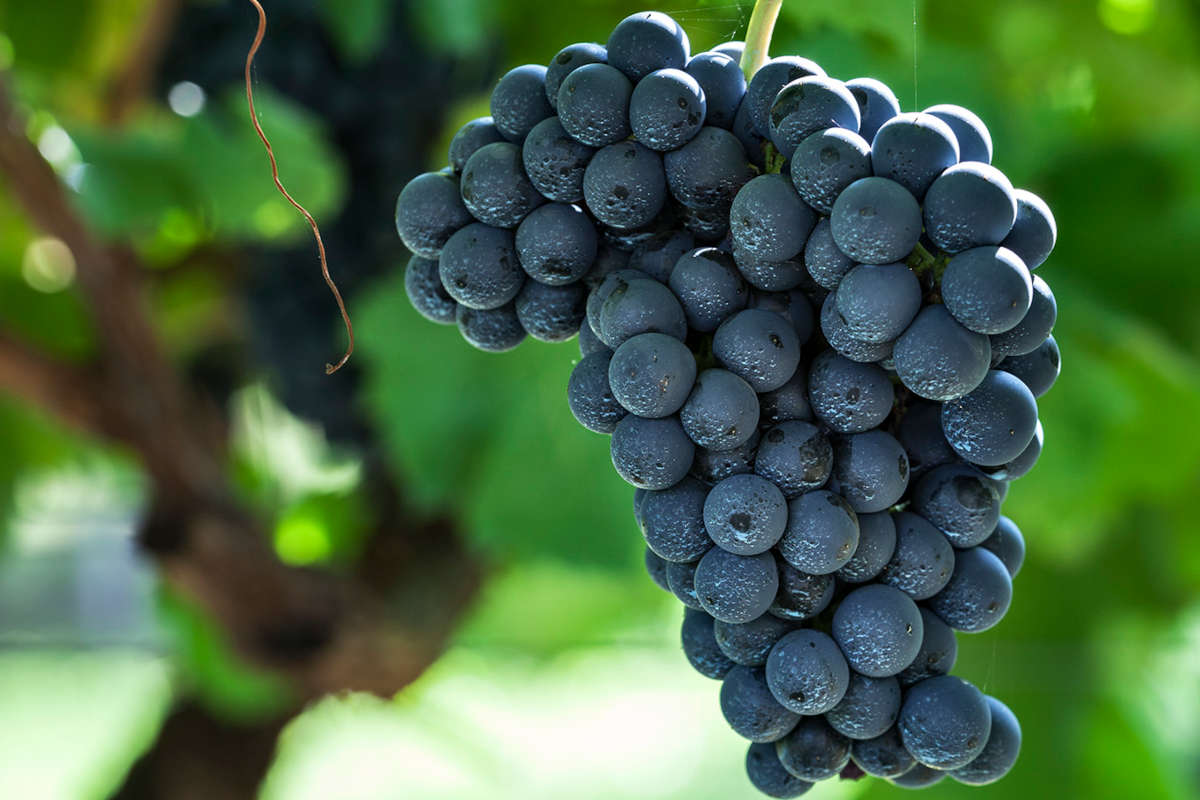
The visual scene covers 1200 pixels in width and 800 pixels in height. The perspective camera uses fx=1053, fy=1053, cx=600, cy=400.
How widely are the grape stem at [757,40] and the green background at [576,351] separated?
43 millimetres

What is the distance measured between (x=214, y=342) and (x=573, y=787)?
181 cm

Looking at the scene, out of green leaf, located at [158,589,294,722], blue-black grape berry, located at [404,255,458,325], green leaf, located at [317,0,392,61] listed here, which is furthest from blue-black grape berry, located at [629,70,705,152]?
green leaf, located at [158,589,294,722]

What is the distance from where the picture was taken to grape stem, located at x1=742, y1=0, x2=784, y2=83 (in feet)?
1.21

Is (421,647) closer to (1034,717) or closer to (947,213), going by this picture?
(1034,717)

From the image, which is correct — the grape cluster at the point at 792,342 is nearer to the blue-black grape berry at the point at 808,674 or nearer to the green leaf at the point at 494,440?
the blue-black grape berry at the point at 808,674

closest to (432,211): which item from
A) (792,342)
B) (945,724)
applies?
(792,342)

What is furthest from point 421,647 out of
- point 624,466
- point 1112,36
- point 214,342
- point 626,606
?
point 624,466

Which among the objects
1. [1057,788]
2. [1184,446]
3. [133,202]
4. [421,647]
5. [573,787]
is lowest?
[573,787]

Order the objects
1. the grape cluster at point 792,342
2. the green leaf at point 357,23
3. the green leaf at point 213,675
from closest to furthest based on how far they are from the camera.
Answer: the grape cluster at point 792,342 → the green leaf at point 357,23 → the green leaf at point 213,675

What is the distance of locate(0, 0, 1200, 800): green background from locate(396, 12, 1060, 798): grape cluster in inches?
4.1

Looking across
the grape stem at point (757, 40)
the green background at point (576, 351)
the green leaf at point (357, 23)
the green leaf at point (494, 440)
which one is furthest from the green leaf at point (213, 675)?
the grape stem at point (757, 40)

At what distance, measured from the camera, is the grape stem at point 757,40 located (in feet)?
1.21

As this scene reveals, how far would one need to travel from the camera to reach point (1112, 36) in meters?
1.08

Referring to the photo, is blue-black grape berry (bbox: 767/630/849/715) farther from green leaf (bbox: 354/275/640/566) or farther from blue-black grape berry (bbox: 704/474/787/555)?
green leaf (bbox: 354/275/640/566)
